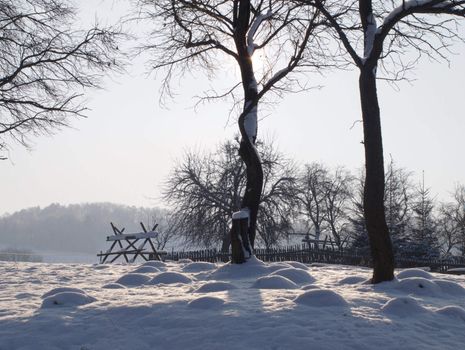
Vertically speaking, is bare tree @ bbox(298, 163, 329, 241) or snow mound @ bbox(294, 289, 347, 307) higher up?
bare tree @ bbox(298, 163, 329, 241)

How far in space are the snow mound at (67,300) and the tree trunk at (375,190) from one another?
4319 millimetres

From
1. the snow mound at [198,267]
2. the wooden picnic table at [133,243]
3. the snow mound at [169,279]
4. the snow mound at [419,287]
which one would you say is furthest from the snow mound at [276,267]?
the wooden picnic table at [133,243]

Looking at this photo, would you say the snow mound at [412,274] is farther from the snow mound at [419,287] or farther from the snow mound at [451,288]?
the snow mound at [419,287]

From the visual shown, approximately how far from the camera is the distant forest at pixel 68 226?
124 meters

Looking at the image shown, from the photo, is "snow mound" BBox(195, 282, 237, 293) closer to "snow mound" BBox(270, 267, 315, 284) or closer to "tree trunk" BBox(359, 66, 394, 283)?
"snow mound" BBox(270, 267, 315, 284)

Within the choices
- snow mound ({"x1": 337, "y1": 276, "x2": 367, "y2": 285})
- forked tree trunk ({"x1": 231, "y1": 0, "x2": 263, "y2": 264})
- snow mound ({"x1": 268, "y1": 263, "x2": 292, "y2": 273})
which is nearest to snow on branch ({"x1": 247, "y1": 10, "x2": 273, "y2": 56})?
forked tree trunk ({"x1": 231, "y1": 0, "x2": 263, "y2": 264})

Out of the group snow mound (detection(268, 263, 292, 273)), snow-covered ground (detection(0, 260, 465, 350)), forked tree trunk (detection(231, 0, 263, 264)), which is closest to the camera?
snow-covered ground (detection(0, 260, 465, 350))

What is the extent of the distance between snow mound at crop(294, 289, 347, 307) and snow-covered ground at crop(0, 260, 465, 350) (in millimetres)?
12

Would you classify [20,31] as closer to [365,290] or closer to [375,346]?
[365,290]

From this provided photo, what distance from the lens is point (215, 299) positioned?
19.6 ft

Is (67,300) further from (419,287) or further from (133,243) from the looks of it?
(133,243)

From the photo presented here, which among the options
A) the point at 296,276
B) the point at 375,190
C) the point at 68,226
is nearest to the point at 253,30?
the point at 375,190

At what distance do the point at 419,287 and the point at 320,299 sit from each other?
2.23 meters

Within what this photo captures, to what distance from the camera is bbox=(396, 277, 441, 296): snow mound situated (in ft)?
24.0
